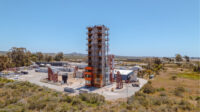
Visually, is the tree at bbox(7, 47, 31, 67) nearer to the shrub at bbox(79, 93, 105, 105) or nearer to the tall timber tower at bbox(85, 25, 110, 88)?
the tall timber tower at bbox(85, 25, 110, 88)

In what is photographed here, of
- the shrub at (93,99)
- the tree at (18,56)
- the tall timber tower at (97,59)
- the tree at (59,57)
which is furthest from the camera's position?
the tree at (59,57)

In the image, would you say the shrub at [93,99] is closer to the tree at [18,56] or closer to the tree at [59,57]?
the tree at [18,56]

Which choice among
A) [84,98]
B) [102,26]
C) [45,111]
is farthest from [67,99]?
[102,26]

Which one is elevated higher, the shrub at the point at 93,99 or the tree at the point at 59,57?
the tree at the point at 59,57

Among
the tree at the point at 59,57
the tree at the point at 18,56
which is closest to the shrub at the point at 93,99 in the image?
the tree at the point at 18,56

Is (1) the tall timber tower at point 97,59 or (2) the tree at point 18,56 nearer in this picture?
(1) the tall timber tower at point 97,59

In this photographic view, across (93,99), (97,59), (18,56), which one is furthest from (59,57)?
(93,99)

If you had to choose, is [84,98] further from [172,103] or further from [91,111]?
[172,103]

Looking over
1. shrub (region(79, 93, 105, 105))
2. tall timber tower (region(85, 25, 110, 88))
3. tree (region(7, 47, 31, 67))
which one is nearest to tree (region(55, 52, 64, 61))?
tree (region(7, 47, 31, 67))

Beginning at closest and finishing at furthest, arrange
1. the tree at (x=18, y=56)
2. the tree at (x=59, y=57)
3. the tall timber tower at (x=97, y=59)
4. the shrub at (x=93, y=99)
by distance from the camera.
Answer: the shrub at (x=93, y=99)
the tall timber tower at (x=97, y=59)
the tree at (x=18, y=56)
the tree at (x=59, y=57)
